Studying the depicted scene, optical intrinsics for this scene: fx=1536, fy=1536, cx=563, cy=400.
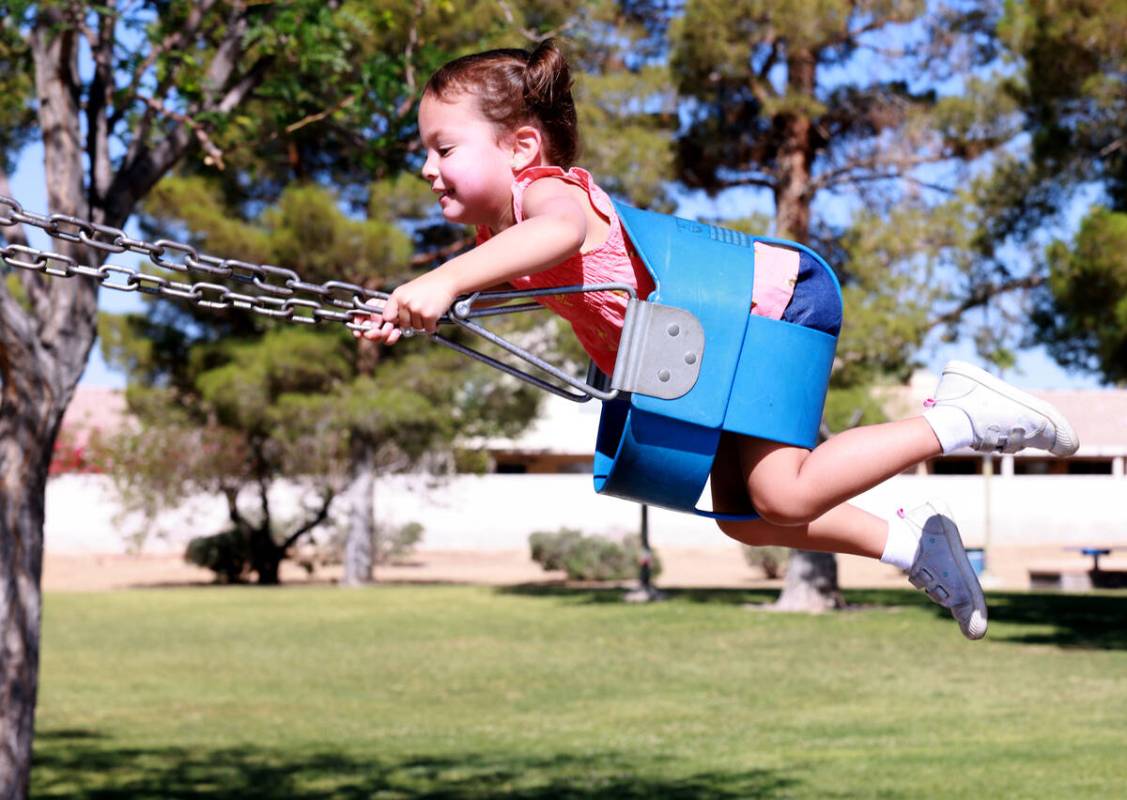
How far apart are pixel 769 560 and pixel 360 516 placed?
903cm

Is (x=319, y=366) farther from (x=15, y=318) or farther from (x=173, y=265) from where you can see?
(x=173, y=265)

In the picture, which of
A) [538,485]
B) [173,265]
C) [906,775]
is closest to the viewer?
[173,265]

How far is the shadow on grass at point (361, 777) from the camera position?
9.60m

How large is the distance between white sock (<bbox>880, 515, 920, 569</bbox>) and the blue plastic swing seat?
20.1 inches

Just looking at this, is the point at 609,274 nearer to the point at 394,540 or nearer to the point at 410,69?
the point at 410,69

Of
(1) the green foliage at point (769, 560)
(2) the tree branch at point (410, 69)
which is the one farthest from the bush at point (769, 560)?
(2) the tree branch at point (410, 69)

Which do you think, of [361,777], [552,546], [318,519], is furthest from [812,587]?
[318,519]

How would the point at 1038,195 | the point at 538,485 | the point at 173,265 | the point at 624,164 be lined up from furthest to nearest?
1. the point at 538,485
2. the point at 624,164
3. the point at 1038,195
4. the point at 173,265

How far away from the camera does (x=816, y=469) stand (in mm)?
3162

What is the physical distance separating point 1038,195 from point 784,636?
646cm

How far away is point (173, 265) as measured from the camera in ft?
10.5

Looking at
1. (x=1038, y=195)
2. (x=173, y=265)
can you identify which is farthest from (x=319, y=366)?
(x=173, y=265)

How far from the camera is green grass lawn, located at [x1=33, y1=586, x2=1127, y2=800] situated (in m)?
10.0

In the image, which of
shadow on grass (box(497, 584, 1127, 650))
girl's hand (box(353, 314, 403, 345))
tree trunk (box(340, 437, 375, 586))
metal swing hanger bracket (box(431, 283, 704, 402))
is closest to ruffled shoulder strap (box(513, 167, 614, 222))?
metal swing hanger bracket (box(431, 283, 704, 402))
